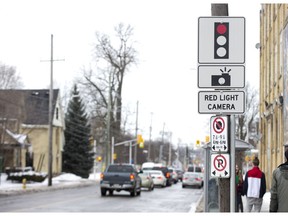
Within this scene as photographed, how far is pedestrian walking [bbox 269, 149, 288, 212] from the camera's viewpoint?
27.4 ft

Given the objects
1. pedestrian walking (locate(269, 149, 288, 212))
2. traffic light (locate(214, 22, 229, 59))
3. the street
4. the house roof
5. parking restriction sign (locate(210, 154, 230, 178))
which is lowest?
the street

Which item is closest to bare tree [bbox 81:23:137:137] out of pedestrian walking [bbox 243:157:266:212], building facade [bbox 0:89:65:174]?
building facade [bbox 0:89:65:174]

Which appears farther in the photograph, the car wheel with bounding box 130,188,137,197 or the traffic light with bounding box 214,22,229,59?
the car wheel with bounding box 130,188,137,197

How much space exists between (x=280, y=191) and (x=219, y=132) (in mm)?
1153

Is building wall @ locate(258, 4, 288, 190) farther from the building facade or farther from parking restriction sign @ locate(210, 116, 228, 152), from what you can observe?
the building facade

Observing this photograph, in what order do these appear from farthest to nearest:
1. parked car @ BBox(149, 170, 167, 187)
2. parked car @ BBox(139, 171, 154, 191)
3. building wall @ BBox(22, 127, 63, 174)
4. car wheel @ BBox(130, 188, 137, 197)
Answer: building wall @ BBox(22, 127, 63, 174), parked car @ BBox(149, 170, 167, 187), parked car @ BBox(139, 171, 154, 191), car wheel @ BBox(130, 188, 137, 197)

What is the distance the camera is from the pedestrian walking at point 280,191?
834 centimetres

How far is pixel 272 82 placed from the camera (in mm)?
33219

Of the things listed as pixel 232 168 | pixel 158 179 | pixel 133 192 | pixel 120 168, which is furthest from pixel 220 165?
pixel 158 179

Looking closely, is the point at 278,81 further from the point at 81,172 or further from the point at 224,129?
the point at 81,172

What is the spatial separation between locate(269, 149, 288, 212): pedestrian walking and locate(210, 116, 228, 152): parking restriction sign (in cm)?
83

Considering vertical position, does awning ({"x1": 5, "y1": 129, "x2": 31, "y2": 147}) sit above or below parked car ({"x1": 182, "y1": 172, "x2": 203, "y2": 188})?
above

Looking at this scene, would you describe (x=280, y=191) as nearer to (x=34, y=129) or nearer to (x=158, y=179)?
(x=158, y=179)

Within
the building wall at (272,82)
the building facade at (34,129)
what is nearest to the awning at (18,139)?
the building facade at (34,129)
